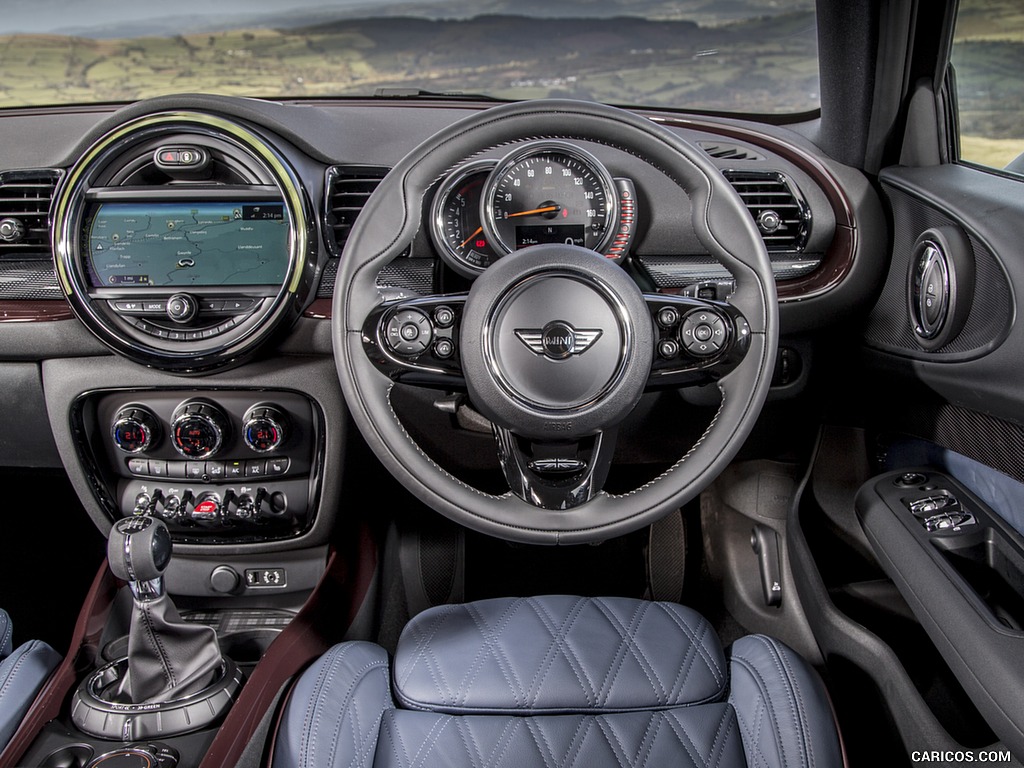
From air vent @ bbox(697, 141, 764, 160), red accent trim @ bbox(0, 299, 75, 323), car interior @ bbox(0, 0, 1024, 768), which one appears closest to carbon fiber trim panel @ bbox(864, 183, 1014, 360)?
car interior @ bbox(0, 0, 1024, 768)

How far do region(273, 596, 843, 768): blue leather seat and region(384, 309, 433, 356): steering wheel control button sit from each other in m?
0.52

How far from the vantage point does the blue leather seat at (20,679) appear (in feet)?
4.42

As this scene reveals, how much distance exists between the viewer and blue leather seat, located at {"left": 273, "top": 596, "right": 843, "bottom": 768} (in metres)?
1.22

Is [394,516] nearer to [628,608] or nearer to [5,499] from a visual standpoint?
[628,608]

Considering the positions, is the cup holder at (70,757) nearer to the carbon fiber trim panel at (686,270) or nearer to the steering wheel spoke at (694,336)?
the steering wheel spoke at (694,336)

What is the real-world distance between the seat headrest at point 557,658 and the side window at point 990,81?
3.60 feet

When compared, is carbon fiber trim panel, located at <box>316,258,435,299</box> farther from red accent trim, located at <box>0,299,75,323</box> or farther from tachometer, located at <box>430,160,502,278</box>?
red accent trim, located at <box>0,299,75,323</box>

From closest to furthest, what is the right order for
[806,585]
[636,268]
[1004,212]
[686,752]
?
1. [686,752]
2. [1004,212]
3. [636,268]
4. [806,585]

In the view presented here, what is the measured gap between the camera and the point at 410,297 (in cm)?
127

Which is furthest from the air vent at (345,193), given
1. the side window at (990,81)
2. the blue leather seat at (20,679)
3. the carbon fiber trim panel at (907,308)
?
the side window at (990,81)

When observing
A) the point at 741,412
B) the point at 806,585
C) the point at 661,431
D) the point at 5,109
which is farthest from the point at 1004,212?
the point at 5,109

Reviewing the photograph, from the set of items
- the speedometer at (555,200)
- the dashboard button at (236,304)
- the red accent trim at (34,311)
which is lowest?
the dashboard button at (236,304)

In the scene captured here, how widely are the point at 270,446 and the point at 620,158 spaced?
891mm

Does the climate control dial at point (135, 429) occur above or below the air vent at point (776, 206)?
below
